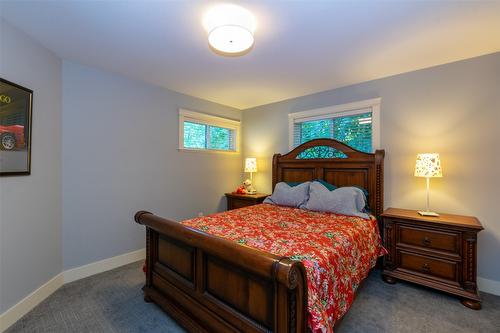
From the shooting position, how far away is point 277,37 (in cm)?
203

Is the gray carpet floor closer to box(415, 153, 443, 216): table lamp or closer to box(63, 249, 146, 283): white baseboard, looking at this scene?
box(63, 249, 146, 283): white baseboard

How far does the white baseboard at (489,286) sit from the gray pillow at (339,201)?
1.29 m

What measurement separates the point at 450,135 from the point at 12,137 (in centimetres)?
433

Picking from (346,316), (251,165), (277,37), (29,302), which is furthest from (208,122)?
(346,316)

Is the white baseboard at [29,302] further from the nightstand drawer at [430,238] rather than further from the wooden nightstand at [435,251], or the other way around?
the nightstand drawer at [430,238]

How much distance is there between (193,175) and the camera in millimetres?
3756

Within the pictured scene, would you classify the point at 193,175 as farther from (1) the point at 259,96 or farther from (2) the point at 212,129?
(1) the point at 259,96

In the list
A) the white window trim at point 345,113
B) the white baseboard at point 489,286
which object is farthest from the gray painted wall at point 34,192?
the white baseboard at point 489,286

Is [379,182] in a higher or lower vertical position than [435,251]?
higher

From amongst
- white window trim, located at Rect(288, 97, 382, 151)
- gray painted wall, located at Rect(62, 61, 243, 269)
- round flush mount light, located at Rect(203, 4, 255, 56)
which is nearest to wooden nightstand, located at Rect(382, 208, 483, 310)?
white window trim, located at Rect(288, 97, 382, 151)

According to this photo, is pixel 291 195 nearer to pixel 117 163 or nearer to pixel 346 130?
pixel 346 130

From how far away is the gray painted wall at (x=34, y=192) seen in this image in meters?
1.82

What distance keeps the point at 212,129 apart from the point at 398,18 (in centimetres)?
305

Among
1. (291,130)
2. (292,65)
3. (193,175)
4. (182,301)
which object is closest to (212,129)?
(193,175)
